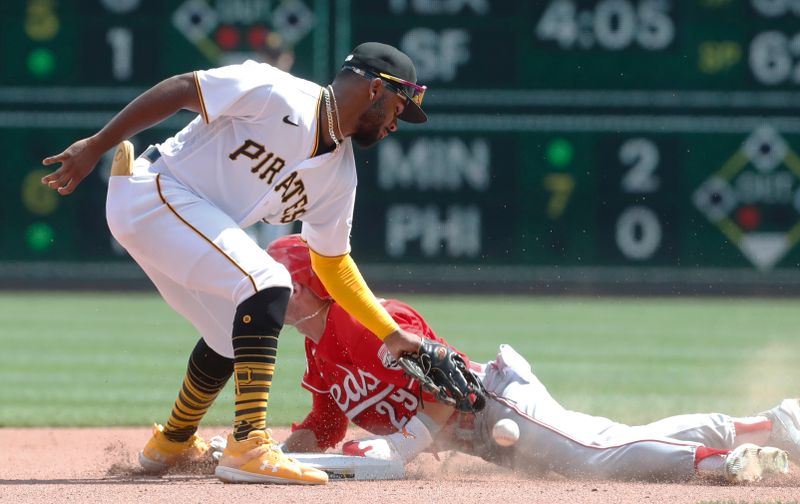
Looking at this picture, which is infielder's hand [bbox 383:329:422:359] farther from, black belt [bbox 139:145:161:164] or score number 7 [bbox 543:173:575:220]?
score number 7 [bbox 543:173:575:220]

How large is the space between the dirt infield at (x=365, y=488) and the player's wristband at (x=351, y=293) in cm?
51

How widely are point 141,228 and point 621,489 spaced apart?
1.68 metres

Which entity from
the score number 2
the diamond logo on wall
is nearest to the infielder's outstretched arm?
the score number 2

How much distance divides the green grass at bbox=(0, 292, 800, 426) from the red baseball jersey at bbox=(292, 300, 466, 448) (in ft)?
6.65

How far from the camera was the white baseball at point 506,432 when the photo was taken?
4352 millimetres

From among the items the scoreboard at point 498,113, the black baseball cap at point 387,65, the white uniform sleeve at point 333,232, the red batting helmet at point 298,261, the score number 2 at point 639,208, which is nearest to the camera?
the black baseball cap at point 387,65

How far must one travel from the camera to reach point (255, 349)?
4078mm

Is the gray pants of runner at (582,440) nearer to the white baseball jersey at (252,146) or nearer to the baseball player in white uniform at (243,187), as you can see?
the baseball player in white uniform at (243,187)

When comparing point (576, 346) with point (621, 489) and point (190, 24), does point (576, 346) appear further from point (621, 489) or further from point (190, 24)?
point (621, 489)

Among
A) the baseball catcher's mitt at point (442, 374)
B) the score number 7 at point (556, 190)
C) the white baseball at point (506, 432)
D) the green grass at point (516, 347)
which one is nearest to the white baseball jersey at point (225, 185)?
the baseball catcher's mitt at point (442, 374)

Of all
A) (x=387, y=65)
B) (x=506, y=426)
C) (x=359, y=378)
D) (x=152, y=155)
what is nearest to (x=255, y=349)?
(x=359, y=378)

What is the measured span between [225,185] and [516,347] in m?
5.81

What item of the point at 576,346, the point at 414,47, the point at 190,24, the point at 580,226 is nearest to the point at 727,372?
the point at 576,346

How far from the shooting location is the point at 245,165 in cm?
420
